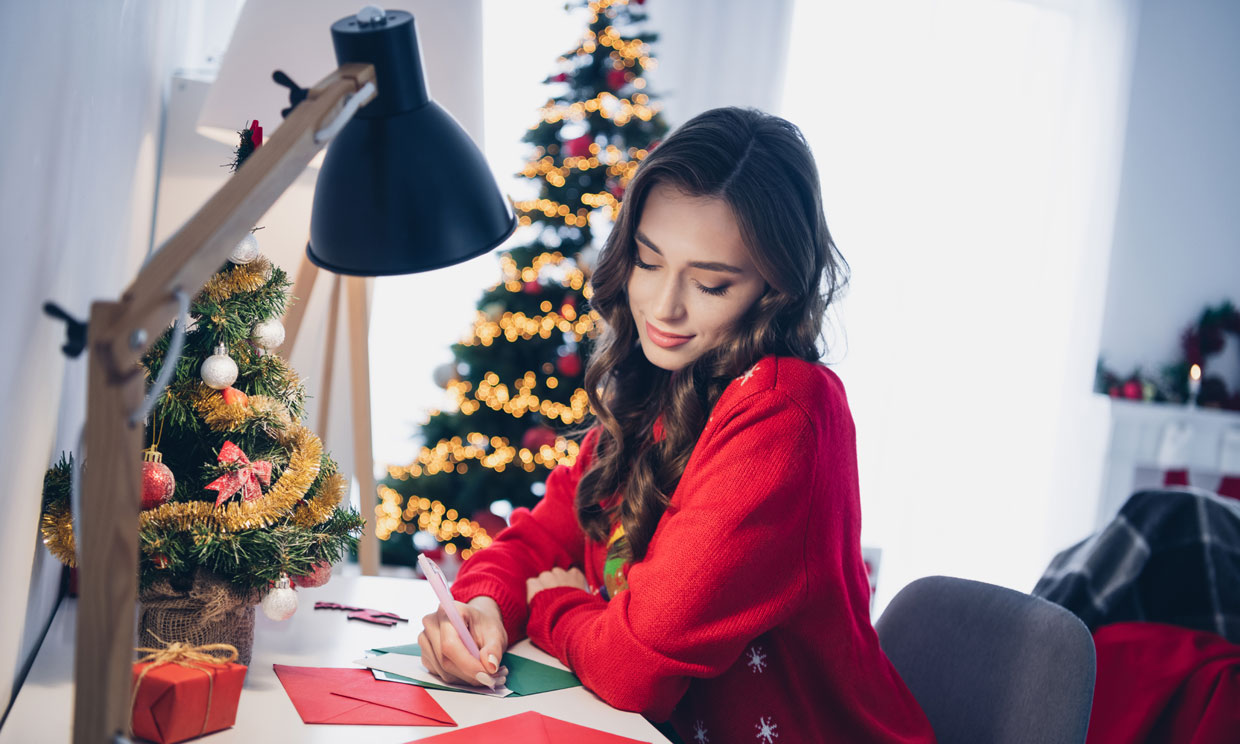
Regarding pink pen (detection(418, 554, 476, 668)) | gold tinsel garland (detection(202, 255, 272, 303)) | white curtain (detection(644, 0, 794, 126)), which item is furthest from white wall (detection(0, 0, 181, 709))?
white curtain (detection(644, 0, 794, 126))

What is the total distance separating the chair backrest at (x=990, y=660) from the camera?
1.02 metres

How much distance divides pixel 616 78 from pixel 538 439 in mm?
1285

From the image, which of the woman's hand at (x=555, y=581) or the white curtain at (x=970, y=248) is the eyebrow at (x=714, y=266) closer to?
the woman's hand at (x=555, y=581)

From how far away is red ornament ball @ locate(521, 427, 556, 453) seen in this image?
9.54ft

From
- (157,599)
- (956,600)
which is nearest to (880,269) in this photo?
Answer: (956,600)

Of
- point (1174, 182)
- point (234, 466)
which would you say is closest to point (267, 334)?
point (234, 466)

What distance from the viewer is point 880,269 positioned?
155 inches

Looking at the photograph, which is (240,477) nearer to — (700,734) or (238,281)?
(238,281)

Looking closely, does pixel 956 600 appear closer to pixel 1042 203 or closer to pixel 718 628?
pixel 718 628

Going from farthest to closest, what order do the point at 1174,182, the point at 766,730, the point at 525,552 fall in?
1. the point at 1174,182
2. the point at 525,552
3. the point at 766,730

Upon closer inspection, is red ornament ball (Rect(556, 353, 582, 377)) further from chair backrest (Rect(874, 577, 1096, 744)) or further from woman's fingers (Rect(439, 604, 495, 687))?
woman's fingers (Rect(439, 604, 495, 687))

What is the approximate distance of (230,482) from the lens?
0.86 m

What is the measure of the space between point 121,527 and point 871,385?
12.4 feet

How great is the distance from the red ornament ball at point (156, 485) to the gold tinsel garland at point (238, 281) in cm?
21
